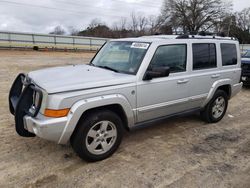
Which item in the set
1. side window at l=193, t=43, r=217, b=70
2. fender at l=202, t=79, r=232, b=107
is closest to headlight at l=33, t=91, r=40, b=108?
side window at l=193, t=43, r=217, b=70

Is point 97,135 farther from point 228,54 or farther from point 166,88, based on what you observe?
point 228,54

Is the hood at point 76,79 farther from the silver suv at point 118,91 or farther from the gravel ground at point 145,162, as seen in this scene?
the gravel ground at point 145,162

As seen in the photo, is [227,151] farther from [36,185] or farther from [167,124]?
[36,185]

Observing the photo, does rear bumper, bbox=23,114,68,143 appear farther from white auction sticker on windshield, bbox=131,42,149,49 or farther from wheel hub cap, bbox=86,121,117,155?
white auction sticker on windshield, bbox=131,42,149,49

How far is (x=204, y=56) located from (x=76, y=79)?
2.68 metres

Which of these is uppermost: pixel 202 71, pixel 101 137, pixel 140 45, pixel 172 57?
pixel 140 45

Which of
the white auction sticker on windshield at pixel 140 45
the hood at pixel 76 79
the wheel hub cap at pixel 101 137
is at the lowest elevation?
the wheel hub cap at pixel 101 137

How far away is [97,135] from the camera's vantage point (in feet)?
11.4

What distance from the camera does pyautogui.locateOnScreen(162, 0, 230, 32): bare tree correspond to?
53.8 meters

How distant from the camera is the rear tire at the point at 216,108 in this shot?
16.8 ft

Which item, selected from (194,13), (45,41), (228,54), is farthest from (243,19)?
(228,54)

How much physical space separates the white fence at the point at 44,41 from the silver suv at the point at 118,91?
28.9 meters

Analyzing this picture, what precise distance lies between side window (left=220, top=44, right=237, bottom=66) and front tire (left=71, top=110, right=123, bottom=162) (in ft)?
9.57

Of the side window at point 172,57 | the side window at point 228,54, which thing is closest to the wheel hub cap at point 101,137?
the side window at point 172,57
